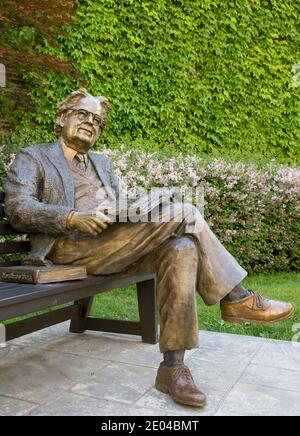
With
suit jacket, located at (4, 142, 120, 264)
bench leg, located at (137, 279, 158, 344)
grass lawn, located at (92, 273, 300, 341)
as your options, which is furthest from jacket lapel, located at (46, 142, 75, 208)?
grass lawn, located at (92, 273, 300, 341)

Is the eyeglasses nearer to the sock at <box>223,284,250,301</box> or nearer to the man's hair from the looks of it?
the man's hair

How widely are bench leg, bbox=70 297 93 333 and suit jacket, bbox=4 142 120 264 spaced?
0.95 m

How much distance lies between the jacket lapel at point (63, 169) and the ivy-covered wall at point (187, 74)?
3.23 m

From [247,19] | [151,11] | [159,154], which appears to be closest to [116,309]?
[159,154]

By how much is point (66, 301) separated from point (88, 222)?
1.31 feet

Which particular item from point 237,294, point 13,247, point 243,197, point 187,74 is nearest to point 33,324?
point 13,247

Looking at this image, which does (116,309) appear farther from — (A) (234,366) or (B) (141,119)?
(B) (141,119)

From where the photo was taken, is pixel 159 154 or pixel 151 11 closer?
pixel 159 154

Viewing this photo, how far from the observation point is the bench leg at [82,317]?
11.7 ft

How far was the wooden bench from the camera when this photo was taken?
218cm

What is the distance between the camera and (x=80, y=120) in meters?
2.96

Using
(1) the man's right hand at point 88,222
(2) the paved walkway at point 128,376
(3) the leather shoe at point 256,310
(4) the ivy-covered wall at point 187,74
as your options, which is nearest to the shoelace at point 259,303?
(3) the leather shoe at point 256,310
